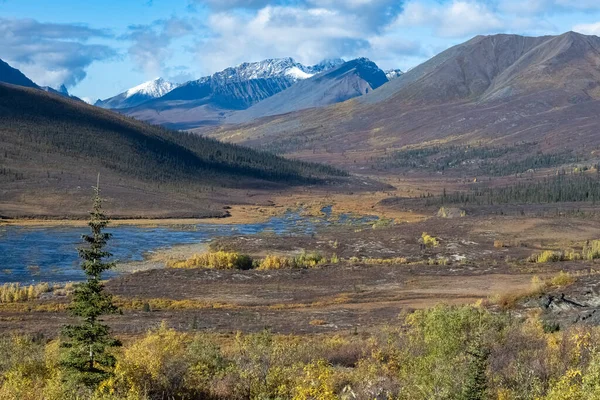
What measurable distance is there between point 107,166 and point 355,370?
439ft

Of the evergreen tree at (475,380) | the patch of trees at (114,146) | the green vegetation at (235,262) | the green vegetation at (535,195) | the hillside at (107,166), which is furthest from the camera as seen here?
the patch of trees at (114,146)

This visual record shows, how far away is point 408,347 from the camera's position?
74.5 feet

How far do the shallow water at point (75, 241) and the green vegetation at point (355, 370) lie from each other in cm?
3755

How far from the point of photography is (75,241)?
255 ft

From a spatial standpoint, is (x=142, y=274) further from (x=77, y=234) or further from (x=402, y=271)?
(x=77, y=234)

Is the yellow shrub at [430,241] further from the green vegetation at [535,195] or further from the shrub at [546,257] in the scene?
the green vegetation at [535,195]

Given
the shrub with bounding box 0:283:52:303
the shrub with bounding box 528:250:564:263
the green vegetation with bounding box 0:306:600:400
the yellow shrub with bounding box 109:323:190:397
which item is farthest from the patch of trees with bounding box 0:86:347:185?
the yellow shrub with bounding box 109:323:190:397

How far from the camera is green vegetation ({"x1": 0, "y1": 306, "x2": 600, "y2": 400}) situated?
47.9ft

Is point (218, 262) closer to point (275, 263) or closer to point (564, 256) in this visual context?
point (275, 263)

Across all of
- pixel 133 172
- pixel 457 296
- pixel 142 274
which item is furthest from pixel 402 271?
pixel 133 172

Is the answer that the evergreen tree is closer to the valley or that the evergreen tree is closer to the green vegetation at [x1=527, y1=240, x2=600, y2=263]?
the valley

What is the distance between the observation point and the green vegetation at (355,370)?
47.9ft

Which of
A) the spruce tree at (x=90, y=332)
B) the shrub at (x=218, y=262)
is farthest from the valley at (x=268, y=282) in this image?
the shrub at (x=218, y=262)

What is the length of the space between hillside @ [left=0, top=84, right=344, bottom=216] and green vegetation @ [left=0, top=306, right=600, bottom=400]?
3455 inches
